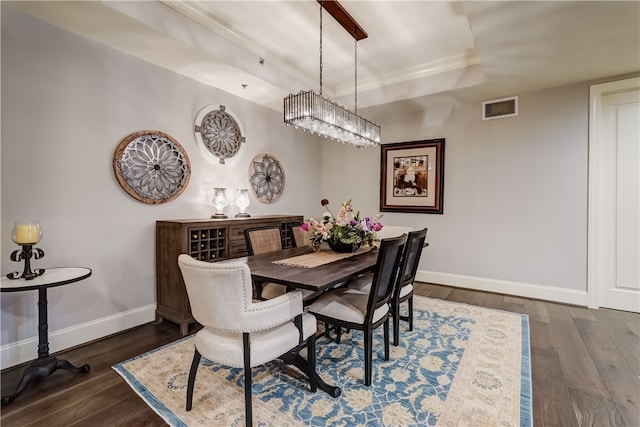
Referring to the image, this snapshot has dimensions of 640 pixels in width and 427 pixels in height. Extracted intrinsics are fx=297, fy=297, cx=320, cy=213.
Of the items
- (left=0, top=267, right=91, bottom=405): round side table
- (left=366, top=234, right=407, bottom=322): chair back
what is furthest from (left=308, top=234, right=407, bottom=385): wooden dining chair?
(left=0, top=267, right=91, bottom=405): round side table

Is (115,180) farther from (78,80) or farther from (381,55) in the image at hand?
(381,55)

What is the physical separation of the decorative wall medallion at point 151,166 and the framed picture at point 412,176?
3001 millimetres

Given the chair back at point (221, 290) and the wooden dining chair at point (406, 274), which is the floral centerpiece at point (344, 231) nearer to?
the wooden dining chair at point (406, 274)

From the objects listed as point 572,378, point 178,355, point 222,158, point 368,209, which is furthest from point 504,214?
point 178,355

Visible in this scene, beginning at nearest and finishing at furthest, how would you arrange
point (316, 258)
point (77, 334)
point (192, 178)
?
point (316, 258) < point (77, 334) < point (192, 178)

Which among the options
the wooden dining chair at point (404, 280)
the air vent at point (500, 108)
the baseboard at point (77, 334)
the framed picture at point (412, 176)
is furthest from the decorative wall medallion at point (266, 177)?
the air vent at point (500, 108)

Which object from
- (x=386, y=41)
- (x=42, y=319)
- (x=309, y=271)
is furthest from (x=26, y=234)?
(x=386, y=41)

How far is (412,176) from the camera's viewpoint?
4.62 meters

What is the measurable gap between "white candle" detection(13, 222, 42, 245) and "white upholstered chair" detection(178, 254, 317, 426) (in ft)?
4.10

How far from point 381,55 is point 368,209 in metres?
2.42

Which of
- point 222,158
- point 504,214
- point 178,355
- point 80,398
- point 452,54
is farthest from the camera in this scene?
point 504,214

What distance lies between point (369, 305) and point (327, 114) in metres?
1.67

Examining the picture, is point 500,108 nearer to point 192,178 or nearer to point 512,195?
point 512,195

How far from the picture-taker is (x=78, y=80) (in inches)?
98.9
